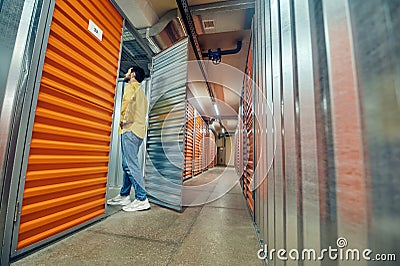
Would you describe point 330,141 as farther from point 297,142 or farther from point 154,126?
point 154,126

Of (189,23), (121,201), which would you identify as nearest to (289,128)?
(121,201)

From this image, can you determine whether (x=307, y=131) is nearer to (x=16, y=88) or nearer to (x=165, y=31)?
(x=16, y=88)

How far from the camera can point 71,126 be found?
4.83 ft

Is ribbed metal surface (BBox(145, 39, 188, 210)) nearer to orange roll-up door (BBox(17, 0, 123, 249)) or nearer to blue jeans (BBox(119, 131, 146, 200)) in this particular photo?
blue jeans (BBox(119, 131, 146, 200))

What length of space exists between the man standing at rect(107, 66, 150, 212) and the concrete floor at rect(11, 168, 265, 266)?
0.24 meters

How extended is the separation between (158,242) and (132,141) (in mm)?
1337

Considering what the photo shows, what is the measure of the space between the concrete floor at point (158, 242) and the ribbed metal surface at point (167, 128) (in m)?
0.42

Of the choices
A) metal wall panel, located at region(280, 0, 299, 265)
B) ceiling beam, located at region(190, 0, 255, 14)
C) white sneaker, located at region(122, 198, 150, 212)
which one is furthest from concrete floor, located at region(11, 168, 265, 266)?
ceiling beam, located at region(190, 0, 255, 14)

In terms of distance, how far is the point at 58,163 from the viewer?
135 cm

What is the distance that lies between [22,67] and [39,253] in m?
1.32

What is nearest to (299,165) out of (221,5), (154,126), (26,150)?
(26,150)

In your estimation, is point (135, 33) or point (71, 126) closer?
point (71, 126)

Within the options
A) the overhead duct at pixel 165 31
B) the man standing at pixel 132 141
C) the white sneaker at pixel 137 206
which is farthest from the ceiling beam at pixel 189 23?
the white sneaker at pixel 137 206

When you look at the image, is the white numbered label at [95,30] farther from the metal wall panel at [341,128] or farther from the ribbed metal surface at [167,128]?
the metal wall panel at [341,128]
